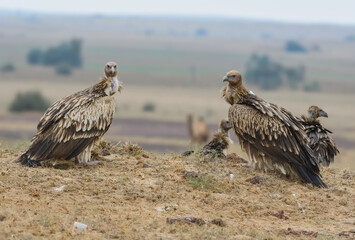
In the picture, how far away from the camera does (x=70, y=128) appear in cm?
1142

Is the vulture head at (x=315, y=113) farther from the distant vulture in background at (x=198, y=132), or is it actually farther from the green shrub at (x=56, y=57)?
the green shrub at (x=56, y=57)

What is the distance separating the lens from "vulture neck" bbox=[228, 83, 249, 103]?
1276 cm

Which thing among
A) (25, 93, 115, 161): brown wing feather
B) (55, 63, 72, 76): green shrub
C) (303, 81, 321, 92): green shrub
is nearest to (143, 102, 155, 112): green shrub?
(303, 81, 321, 92): green shrub

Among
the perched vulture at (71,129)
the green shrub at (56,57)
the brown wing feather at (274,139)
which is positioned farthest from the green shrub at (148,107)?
the perched vulture at (71,129)

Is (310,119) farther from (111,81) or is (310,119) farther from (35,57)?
(35,57)

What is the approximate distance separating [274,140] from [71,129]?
10.3ft

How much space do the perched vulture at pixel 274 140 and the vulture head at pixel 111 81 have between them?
189 cm

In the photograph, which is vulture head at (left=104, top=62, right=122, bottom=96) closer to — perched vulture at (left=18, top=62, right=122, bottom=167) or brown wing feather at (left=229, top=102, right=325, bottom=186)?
perched vulture at (left=18, top=62, right=122, bottom=167)

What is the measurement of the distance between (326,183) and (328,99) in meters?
65.3

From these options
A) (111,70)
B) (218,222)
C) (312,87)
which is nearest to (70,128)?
(111,70)

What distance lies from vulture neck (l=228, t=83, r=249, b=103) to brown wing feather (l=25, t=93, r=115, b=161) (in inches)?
87.3

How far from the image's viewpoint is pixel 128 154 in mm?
12781

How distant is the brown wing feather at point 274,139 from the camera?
12000 millimetres

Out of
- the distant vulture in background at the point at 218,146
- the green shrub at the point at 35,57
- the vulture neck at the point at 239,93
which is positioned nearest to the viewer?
the vulture neck at the point at 239,93
